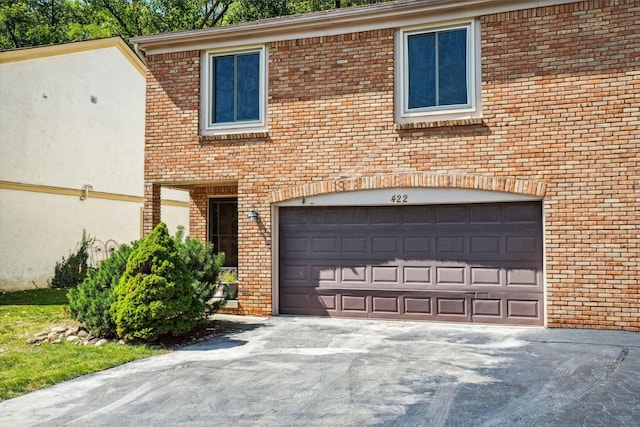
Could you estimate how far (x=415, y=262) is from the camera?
10.7 meters

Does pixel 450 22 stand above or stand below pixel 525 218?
above

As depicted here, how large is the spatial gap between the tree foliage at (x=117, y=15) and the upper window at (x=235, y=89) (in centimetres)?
1367

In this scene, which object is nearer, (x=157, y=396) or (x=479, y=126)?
(x=157, y=396)

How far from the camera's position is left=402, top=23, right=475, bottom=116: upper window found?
34.1ft

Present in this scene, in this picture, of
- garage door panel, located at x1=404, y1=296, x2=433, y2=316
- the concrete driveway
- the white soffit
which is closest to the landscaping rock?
the concrete driveway

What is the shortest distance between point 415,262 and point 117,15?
79.9ft

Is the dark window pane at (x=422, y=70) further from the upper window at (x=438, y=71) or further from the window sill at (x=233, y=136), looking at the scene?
the window sill at (x=233, y=136)

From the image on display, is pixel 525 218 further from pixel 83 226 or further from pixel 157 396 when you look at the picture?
pixel 83 226

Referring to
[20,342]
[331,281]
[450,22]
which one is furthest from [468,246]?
[20,342]

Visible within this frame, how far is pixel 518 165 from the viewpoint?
9.96 meters

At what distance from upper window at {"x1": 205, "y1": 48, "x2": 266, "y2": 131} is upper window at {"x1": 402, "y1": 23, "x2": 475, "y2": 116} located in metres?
3.01

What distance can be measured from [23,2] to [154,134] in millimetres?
20783

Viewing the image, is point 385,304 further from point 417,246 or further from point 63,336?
point 63,336

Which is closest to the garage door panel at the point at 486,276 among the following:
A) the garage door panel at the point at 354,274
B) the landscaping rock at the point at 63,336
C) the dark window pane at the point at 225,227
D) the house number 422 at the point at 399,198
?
the house number 422 at the point at 399,198
